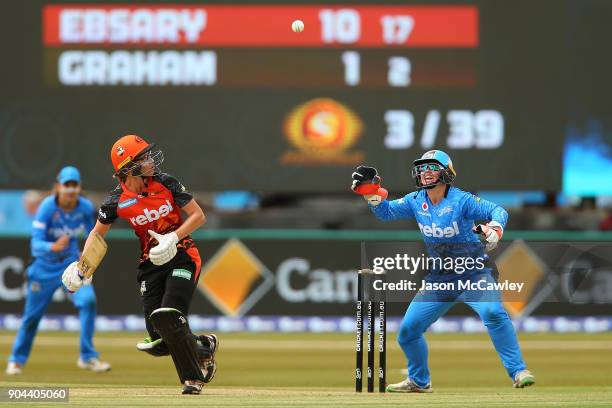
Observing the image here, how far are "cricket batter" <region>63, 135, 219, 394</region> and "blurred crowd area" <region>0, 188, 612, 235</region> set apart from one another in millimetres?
6594

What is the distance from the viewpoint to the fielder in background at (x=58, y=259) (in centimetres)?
1120

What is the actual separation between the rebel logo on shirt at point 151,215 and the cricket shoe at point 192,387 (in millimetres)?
1107

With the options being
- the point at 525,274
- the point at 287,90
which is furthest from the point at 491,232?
the point at 287,90

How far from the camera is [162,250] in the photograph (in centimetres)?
802

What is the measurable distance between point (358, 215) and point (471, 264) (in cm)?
701

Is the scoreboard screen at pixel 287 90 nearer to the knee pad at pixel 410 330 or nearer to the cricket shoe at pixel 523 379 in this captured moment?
the knee pad at pixel 410 330

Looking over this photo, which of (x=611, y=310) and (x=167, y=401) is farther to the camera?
(x=611, y=310)

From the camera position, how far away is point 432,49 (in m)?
13.7

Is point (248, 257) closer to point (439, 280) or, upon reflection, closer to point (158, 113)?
point (158, 113)

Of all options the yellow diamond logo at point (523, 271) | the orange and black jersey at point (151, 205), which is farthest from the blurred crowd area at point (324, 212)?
the orange and black jersey at point (151, 205)

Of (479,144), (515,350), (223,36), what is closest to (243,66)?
(223,36)

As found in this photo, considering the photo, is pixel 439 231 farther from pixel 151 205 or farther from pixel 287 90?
pixel 287 90

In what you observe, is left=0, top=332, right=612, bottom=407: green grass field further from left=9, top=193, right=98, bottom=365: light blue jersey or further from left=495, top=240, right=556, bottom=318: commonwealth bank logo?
left=495, top=240, right=556, bottom=318: commonwealth bank logo

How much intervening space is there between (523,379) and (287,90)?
20.1 ft
